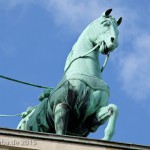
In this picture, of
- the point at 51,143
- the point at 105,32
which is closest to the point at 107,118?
the point at 51,143

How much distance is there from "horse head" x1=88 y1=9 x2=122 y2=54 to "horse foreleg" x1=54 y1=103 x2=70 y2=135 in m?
1.64

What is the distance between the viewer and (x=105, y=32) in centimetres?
2161

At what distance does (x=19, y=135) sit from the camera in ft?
62.5

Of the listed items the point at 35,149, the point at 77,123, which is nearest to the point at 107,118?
the point at 77,123

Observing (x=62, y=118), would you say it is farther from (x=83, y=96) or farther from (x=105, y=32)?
(x=105, y=32)

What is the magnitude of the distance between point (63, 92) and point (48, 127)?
104 cm

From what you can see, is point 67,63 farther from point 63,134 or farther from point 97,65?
point 63,134

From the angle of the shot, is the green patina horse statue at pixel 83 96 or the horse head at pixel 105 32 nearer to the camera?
the green patina horse statue at pixel 83 96

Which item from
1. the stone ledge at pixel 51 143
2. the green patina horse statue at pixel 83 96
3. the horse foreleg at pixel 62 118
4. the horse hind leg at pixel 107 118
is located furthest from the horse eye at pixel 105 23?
the stone ledge at pixel 51 143

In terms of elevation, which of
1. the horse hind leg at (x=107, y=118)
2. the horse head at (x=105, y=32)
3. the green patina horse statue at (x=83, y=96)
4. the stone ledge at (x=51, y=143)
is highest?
the horse head at (x=105, y=32)

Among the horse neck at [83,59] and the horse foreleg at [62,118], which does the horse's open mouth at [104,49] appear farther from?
the horse foreleg at [62,118]

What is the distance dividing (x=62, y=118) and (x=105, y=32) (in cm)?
228

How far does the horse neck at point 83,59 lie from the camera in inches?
837

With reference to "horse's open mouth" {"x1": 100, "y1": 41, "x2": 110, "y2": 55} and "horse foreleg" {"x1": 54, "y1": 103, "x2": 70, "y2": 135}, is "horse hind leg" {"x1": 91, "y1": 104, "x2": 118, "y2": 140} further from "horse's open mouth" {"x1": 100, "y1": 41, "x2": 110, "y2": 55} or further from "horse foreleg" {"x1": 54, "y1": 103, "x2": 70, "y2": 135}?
"horse's open mouth" {"x1": 100, "y1": 41, "x2": 110, "y2": 55}
